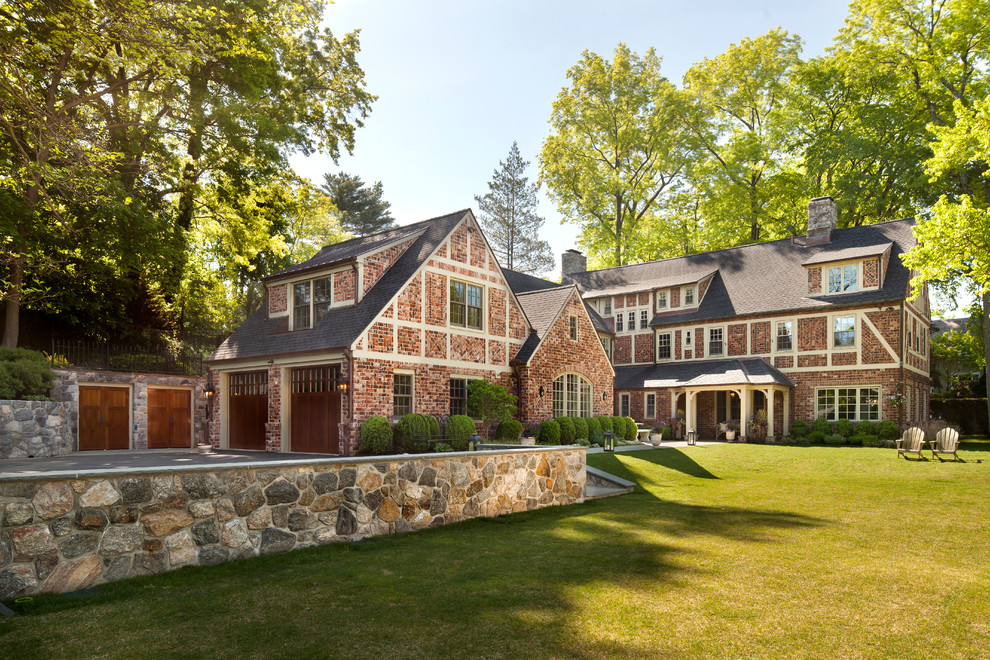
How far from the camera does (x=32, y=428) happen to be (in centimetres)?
1595

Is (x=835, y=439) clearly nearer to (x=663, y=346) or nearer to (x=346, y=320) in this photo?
(x=663, y=346)

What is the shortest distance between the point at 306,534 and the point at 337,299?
38.7 feet

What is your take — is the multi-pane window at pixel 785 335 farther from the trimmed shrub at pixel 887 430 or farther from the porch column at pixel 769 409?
the trimmed shrub at pixel 887 430

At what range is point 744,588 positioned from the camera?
18.9 ft

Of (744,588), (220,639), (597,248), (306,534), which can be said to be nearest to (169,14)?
(306,534)

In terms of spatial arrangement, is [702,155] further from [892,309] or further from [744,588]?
[744,588]

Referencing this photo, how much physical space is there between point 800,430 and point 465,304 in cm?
1631

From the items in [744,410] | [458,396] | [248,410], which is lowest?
[744,410]

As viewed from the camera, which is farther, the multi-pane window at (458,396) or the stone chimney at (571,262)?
the stone chimney at (571,262)

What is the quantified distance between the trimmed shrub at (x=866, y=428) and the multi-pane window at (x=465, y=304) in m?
16.2

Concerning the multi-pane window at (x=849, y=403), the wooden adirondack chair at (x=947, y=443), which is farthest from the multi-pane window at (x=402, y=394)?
the multi-pane window at (x=849, y=403)

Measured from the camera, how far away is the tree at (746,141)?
124ft

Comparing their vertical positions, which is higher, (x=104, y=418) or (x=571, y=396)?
(x=571, y=396)

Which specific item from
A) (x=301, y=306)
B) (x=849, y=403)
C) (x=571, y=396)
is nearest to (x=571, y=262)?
(x=571, y=396)
